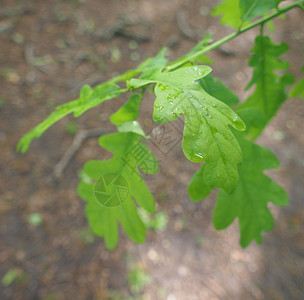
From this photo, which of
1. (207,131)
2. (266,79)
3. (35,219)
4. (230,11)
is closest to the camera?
(207,131)

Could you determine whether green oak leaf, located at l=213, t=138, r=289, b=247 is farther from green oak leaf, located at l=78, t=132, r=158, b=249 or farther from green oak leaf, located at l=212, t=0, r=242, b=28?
green oak leaf, located at l=212, t=0, r=242, b=28

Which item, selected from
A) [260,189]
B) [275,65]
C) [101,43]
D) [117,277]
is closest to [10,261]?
[117,277]

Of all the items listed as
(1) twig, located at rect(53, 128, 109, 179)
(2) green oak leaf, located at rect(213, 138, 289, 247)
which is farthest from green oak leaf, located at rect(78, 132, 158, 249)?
(1) twig, located at rect(53, 128, 109, 179)

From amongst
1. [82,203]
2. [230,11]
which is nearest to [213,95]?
[230,11]

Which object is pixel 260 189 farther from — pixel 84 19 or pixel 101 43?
pixel 84 19

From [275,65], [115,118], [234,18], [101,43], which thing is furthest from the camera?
[101,43]

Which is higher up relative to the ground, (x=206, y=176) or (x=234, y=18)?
(x=234, y=18)

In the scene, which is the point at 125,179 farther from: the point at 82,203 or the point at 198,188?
the point at 82,203
